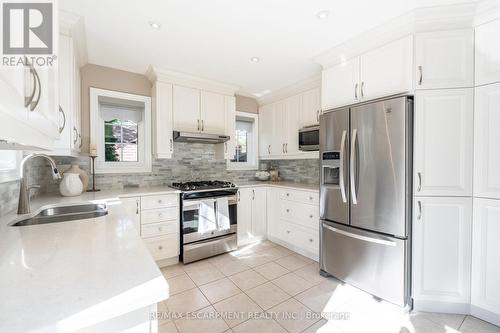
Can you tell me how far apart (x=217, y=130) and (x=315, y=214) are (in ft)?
5.99

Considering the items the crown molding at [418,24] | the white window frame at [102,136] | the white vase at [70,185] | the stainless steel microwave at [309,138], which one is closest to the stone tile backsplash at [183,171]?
the white window frame at [102,136]

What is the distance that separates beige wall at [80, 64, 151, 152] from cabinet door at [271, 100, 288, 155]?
2.02m

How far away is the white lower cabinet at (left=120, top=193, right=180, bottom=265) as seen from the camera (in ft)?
8.02

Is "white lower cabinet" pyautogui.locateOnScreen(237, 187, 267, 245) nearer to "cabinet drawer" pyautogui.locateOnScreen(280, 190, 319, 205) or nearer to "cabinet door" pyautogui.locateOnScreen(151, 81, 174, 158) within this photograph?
"cabinet drawer" pyautogui.locateOnScreen(280, 190, 319, 205)

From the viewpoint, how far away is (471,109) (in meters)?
1.68

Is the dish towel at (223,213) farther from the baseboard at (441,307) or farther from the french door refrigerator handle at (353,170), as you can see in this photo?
the baseboard at (441,307)

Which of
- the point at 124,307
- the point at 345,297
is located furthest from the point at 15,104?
the point at 345,297

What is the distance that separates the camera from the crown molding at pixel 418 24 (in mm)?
1643

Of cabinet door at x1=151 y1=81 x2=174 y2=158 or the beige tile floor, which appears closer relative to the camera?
the beige tile floor

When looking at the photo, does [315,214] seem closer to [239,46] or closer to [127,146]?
[239,46]

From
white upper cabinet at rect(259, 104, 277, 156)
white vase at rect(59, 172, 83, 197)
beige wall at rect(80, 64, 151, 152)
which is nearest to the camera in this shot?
white vase at rect(59, 172, 83, 197)

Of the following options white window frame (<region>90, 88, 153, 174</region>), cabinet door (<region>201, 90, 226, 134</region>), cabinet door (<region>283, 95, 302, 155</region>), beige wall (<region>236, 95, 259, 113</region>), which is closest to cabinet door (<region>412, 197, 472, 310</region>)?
cabinet door (<region>283, 95, 302, 155</region>)

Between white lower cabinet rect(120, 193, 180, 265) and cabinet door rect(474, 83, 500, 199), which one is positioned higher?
cabinet door rect(474, 83, 500, 199)

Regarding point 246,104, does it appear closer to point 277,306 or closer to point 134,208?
point 134,208
